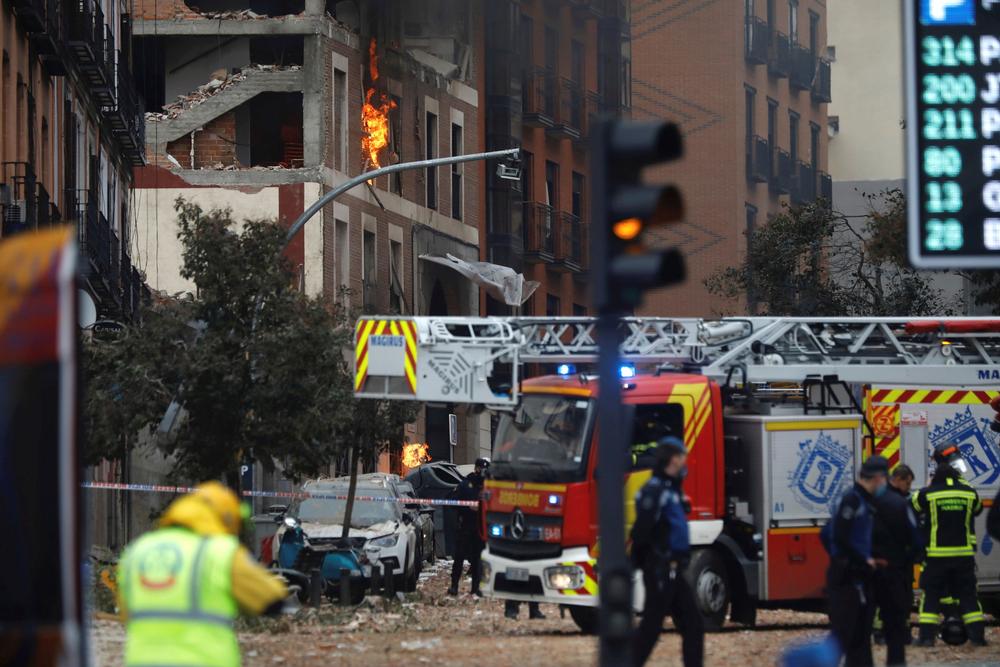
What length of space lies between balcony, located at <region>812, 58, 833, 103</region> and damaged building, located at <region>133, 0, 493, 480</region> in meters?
24.7

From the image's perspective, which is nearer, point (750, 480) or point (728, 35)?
point (750, 480)

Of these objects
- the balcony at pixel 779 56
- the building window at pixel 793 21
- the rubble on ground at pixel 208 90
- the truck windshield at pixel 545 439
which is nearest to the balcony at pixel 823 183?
the balcony at pixel 779 56

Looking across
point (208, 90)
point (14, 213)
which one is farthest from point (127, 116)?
point (14, 213)

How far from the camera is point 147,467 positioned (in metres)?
40.5

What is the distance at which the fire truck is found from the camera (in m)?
20.4

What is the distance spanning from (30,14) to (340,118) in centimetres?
1709

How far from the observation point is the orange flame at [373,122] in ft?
161

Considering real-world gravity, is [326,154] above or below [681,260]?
above

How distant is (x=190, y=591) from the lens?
30.0 feet

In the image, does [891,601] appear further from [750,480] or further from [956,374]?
[956,374]

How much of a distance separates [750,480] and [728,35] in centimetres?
4758

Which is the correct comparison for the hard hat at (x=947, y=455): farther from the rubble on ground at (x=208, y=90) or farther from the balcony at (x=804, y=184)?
the balcony at (x=804, y=184)

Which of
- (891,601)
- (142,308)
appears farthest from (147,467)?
(891,601)

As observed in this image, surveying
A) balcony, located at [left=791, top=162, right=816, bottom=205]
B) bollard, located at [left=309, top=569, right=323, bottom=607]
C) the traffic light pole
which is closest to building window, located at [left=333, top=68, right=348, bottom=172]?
bollard, located at [left=309, top=569, right=323, bottom=607]
